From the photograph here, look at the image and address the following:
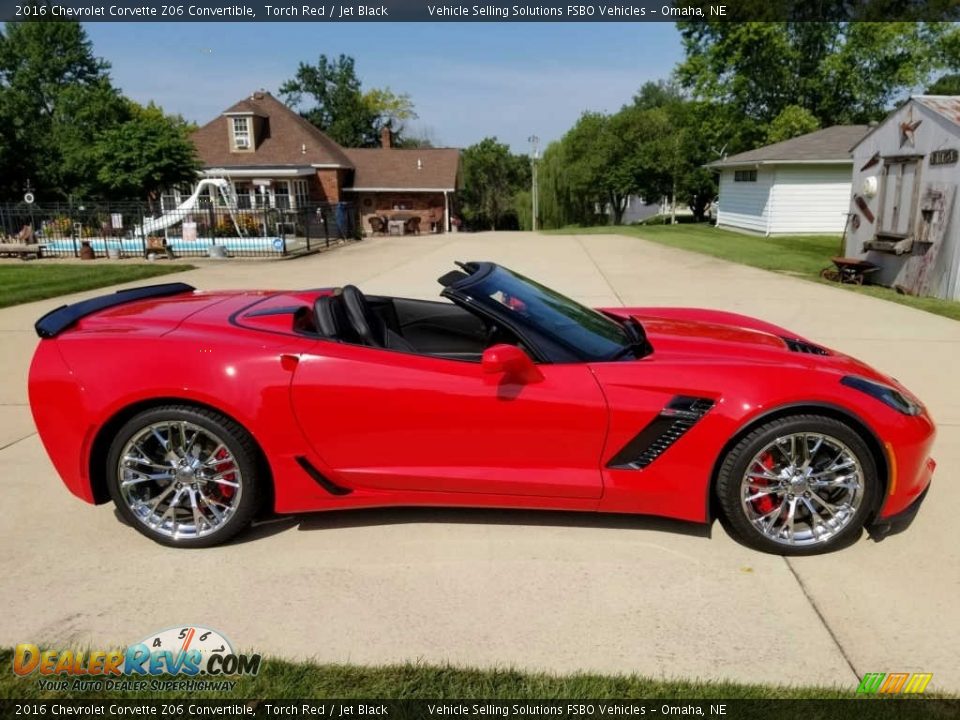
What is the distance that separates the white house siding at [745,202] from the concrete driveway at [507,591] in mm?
25681

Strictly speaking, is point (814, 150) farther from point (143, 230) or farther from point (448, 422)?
point (448, 422)

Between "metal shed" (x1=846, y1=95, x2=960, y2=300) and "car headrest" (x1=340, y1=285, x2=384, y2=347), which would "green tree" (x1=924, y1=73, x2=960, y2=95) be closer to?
"metal shed" (x1=846, y1=95, x2=960, y2=300)

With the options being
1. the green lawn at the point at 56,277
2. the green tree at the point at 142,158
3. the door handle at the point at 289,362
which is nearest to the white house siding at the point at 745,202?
the green lawn at the point at 56,277

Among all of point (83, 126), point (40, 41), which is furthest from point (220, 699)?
point (40, 41)

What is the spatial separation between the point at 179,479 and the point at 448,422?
1309mm

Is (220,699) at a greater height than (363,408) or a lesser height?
lesser

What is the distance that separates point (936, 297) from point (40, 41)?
226 feet

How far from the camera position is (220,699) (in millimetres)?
2270

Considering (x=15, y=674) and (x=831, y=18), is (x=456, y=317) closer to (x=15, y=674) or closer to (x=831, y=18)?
(x=15, y=674)

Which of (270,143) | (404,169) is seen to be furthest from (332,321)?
(404,169)

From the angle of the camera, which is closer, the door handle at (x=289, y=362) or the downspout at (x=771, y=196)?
the door handle at (x=289, y=362)

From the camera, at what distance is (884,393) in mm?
3127

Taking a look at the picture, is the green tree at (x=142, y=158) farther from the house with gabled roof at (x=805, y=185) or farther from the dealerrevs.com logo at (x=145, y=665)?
the dealerrevs.com logo at (x=145, y=665)

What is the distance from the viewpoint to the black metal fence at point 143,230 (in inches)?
814
